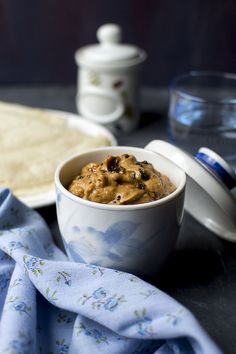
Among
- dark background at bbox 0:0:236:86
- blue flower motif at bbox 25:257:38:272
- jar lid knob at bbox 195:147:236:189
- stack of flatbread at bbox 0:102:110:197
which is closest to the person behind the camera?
blue flower motif at bbox 25:257:38:272

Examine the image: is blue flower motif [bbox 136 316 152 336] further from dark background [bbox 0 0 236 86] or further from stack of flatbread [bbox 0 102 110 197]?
dark background [bbox 0 0 236 86]

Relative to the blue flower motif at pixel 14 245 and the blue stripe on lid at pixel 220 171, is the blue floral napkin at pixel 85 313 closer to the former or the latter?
the blue flower motif at pixel 14 245

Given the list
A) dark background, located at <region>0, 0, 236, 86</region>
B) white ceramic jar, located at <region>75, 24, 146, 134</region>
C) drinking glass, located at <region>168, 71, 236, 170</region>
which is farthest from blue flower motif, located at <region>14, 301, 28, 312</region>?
dark background, located at <region>0, 0, 236, 86</region>

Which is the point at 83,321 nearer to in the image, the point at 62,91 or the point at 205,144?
the point at 205,144

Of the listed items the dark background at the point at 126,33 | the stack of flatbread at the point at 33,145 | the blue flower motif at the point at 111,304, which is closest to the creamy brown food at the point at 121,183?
the blue flower motif at the point at 111,304

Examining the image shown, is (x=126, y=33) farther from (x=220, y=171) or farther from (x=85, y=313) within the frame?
(x=85, y=313)

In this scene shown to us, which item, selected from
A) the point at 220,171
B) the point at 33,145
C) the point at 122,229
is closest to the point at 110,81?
the point at 33,145
